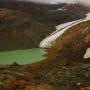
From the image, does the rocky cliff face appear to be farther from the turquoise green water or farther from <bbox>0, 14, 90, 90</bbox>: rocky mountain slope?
<bbox>0, 14, 90, 90</bbox>: rocky mountain slope

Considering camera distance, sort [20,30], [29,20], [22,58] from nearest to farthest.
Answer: [22,58]
[20,30]
[29,20]

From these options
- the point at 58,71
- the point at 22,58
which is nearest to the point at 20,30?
the point at 22,58

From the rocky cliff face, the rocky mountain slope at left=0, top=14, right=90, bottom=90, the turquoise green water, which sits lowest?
the rocky cliff face

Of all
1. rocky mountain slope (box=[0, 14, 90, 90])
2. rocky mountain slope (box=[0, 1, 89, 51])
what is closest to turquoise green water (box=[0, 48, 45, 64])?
rocky mountain slope (box=[0, 14, 90, 90])

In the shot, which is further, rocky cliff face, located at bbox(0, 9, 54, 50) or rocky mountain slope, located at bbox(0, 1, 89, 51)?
rocky mountain slope, located at bbox(0, 1, 89, 51)

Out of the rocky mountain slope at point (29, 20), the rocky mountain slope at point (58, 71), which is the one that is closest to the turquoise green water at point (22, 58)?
the rocky mountain slope at point (58, 71)

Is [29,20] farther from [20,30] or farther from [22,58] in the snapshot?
[22,58]

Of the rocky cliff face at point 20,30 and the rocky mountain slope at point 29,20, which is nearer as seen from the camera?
the rocky cliff face at point 20,30

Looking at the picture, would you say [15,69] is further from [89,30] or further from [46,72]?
[89,30]

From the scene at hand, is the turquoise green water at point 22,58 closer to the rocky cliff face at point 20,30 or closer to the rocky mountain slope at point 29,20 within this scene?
the rocky mountain slope at point 29,20

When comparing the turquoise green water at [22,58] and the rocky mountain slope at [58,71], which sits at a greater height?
the rocky mountain slope at [58,71]
